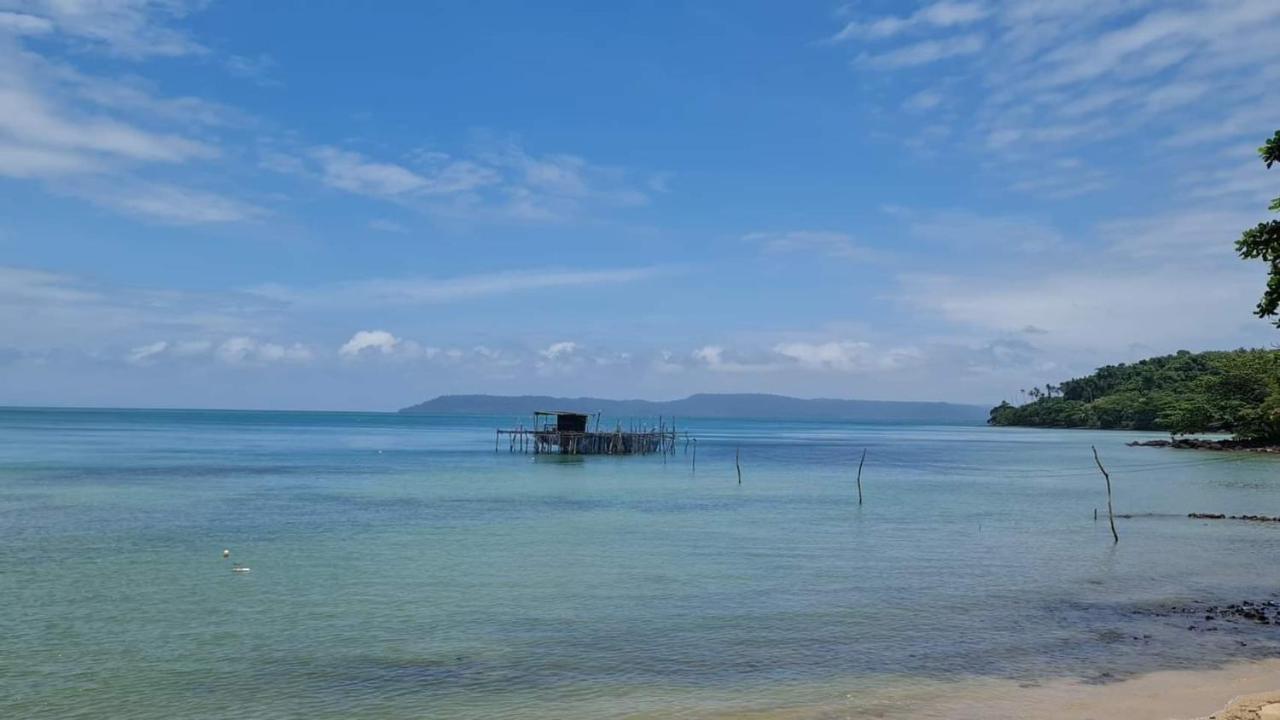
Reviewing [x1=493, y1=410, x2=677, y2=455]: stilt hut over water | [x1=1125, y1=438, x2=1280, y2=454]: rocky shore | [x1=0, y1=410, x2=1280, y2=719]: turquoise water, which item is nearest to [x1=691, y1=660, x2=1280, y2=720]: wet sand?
[x1=0, y1=410, x2=1280, y2=719]: turquoise water

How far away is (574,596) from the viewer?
55.1 feet

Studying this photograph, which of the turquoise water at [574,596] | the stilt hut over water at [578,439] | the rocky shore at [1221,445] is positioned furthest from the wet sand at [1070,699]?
the rocky shore at [1221,445]

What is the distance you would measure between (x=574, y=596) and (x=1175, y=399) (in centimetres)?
9032

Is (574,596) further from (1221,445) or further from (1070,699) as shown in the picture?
(1221,445)

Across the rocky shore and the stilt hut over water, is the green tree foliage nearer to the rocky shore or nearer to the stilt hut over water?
the stilt hut over water

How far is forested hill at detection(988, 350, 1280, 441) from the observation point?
62.2 metres

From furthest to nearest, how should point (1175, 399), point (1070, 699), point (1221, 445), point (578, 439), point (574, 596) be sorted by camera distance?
1. point (1175, 399)
2. point (1221, 445)
3. point (578, 439)
4. point (574, 596)
5. point (1070, 699)

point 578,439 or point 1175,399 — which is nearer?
point 578,439

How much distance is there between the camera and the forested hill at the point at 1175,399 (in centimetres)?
6219

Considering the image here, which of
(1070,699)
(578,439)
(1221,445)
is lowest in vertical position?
(1070,699)

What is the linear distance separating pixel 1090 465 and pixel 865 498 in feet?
89.7

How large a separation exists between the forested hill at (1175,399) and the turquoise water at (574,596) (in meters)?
5.93

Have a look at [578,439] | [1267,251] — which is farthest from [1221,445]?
[1267,251]

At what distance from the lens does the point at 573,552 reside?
71.3 feet
